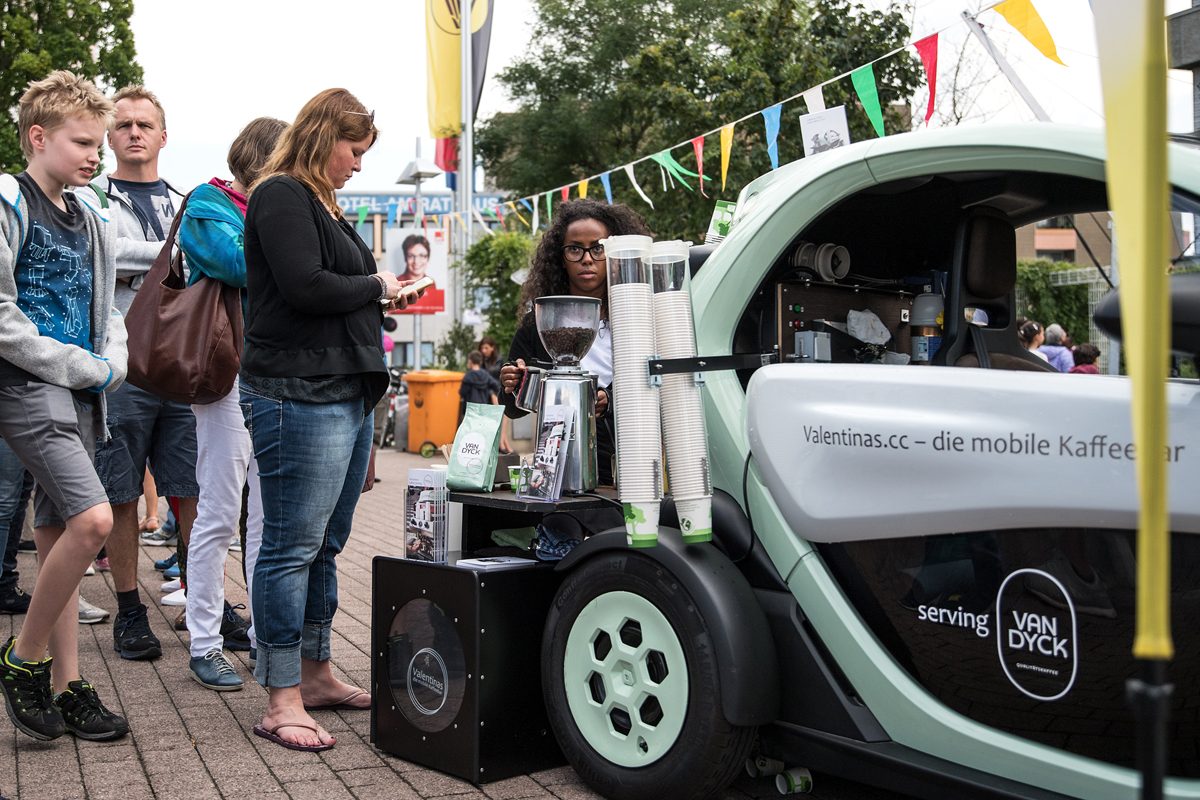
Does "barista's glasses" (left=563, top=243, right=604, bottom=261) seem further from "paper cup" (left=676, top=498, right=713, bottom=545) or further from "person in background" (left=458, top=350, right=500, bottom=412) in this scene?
"person in background" (left=458, top=350, right=500, bottom=412)

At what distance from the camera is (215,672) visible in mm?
4445

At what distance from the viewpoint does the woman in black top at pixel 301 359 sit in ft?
11.8

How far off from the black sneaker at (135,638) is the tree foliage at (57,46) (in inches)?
633

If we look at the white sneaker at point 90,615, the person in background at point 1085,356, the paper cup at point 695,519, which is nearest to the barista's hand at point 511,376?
the paper cup at point 695,519

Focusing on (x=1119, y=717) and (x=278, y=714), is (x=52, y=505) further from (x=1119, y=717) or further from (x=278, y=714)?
(x=1119, y=717)

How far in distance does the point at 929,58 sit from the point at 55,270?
227 inches

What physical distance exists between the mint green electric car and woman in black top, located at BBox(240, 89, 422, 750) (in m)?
0.89

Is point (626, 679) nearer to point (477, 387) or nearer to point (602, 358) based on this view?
point (602, 358)

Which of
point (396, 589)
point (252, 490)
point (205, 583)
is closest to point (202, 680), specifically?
point (205, 583)

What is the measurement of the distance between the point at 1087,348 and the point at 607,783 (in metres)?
3.70

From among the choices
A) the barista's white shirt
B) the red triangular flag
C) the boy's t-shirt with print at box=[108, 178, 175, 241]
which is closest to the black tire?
the barista's white shirt

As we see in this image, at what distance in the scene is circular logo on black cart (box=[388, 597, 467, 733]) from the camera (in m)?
3.47

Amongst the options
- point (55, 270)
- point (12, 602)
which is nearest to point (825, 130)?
point (55, 270)

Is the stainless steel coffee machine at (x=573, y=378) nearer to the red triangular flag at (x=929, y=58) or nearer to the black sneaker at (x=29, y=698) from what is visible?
the black sneaker at (x=29, y=698)
